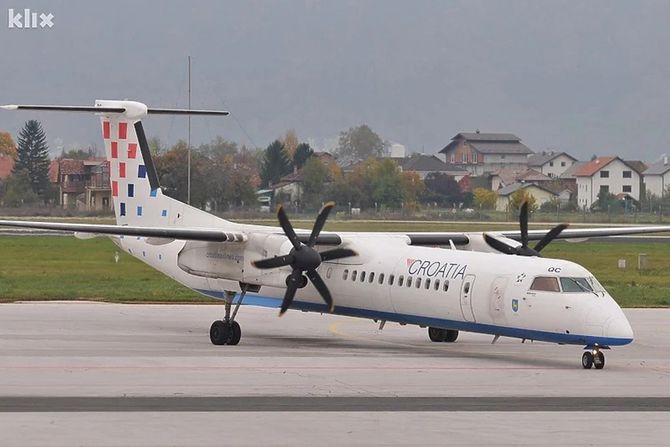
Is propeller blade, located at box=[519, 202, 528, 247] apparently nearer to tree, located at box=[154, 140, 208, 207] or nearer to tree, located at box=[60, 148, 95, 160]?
tree, located at box=[154, 140, 208, 207]

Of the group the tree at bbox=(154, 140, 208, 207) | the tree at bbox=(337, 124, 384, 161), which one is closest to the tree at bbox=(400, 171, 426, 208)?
the tree at bbox=(154, 140, 208, 207)

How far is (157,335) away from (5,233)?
5961 centimetres

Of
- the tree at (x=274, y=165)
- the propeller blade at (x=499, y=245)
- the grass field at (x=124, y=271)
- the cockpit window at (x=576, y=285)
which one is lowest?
the grass field at (x=124, y=271)

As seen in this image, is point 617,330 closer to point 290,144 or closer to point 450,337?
point 450,337

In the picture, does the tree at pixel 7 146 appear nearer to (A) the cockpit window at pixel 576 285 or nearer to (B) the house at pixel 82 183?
(B) the house at pixel 82 183

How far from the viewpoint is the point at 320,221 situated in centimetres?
2780

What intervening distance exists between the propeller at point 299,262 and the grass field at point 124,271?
14.4 m

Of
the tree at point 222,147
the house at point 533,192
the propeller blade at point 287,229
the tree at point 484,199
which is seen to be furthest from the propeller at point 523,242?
the house at point 533,192

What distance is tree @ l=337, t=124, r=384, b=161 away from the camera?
160m

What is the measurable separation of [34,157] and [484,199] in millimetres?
40806

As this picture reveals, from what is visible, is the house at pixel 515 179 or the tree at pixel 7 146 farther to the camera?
the house at pixel 515 179

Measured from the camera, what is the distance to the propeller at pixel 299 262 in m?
27.6

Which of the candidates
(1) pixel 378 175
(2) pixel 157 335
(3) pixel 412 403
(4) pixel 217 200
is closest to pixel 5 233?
(4) pixel 217 200

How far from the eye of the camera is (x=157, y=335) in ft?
99.7
